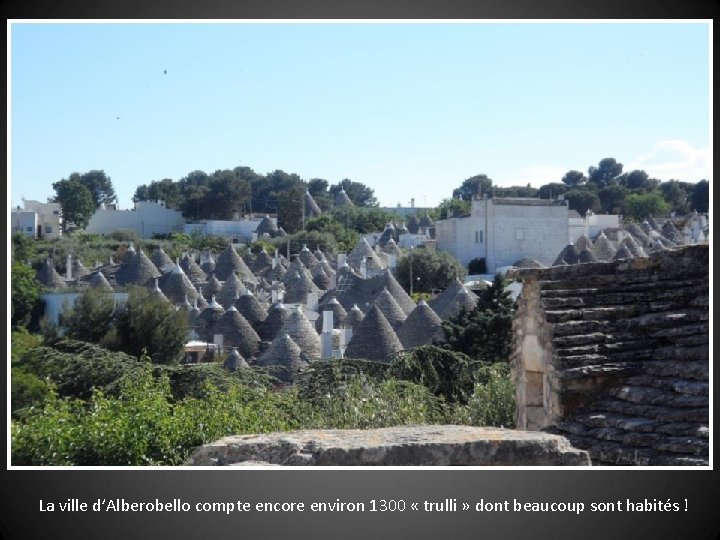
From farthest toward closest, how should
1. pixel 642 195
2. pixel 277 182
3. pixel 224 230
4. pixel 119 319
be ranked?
pixel 277 182 < pixel 642 195 < pixel 224 230 < pixel 119 319

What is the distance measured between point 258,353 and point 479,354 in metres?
11.7

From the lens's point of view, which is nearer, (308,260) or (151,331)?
(151,331)

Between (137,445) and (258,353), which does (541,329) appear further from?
(258,353)

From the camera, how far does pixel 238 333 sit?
30.1 meters

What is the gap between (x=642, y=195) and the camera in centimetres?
8206

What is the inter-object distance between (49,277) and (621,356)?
34.9 meters

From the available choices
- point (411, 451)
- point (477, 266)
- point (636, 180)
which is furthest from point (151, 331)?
point (636, 180)

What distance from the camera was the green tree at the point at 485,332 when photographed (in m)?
19.0

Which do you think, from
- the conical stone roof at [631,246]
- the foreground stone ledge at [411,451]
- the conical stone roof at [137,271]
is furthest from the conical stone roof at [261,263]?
the foreground stone ledge at [411,451]

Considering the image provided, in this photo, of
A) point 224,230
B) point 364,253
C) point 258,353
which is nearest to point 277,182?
point 224,230

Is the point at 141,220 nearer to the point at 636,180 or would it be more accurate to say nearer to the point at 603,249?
the point at 603,249

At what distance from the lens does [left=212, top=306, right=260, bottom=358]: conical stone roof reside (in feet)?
96.8

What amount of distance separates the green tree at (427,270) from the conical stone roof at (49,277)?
16701mm

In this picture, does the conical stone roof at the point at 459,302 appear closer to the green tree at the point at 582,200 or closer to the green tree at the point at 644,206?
the green tree at the point at 644,206
